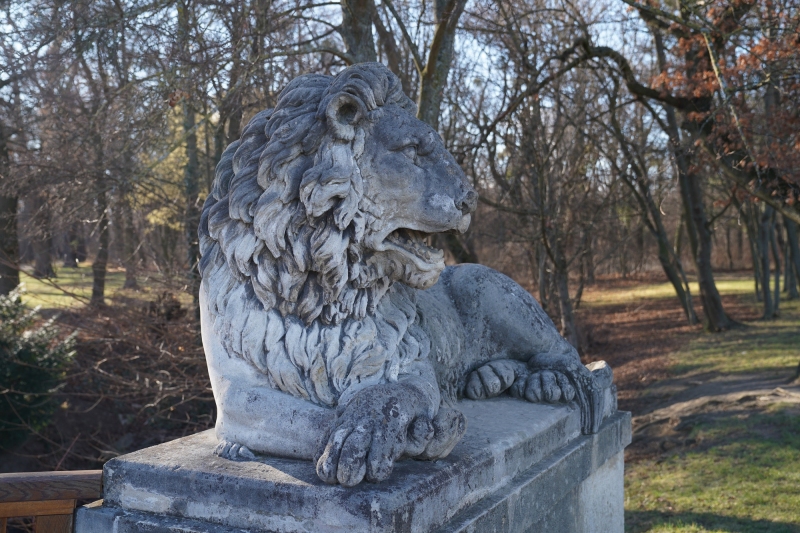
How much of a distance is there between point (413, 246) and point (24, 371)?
6.79 metres

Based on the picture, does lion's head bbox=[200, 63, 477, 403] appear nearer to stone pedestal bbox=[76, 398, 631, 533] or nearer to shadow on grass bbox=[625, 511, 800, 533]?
stone pedestal bbox=[76, 398, 631, 533]

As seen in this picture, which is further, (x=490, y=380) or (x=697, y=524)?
(x=697, y=524)

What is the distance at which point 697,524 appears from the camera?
5.83 m

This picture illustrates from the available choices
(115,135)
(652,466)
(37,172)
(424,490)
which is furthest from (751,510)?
(37,172)

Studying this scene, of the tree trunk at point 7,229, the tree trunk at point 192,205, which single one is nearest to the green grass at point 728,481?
the tree trunk at point 192,205

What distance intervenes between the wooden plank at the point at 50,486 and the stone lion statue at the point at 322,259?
545mm

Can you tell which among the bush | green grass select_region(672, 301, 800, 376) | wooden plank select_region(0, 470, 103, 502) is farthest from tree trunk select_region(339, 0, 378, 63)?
green grass select_region(672, 301, 800, 376)

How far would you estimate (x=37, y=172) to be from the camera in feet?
27.3

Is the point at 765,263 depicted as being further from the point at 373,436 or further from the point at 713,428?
the point at 373,436

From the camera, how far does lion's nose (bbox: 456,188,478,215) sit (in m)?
2.54

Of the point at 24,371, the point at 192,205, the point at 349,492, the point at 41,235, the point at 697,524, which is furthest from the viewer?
the point at 41,235

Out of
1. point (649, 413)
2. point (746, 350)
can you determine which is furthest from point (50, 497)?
point (746, 350)

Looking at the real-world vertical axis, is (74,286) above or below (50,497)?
above

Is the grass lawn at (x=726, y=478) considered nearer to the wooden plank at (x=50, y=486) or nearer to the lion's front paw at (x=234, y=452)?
the lion's front paw at (x=234, y=452)
